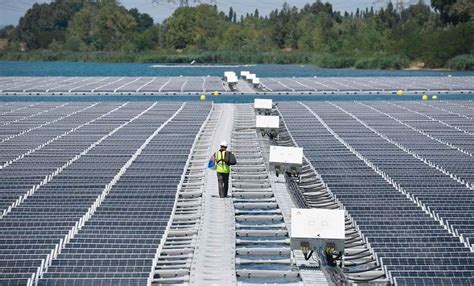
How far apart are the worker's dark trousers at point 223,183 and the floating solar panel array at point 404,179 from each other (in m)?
3.23

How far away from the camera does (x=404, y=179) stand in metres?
26.3

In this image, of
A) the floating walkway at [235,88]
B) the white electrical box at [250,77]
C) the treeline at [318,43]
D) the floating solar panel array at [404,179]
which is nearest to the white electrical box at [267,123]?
the floating solar panel array at [404,179]

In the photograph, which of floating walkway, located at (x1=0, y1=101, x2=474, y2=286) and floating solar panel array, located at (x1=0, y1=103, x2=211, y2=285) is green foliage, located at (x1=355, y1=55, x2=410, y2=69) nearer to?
floating walkway, located at (x1=0, y1=101, x2=474, y2=286)

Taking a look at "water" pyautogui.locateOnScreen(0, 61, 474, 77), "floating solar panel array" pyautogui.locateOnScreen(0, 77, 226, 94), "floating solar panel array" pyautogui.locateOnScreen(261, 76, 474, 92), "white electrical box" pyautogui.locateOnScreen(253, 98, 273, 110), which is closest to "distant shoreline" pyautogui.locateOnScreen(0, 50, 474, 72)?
"water" pyautogui.locateOnScreen(0, 61, 474, 77)

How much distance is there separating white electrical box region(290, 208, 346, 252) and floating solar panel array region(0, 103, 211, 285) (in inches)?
129

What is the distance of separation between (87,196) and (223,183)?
428 centimetres

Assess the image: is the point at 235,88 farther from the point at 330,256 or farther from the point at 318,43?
the point at 318,43

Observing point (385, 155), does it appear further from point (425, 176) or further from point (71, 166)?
point (71, 166)

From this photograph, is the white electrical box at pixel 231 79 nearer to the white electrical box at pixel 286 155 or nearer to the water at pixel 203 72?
the white electrical box at pixel 286 155

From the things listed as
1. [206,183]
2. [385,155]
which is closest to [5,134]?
[206,183]

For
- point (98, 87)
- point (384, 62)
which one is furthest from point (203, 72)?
point (98, 87)

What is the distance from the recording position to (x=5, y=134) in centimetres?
3931

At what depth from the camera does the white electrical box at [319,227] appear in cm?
1797

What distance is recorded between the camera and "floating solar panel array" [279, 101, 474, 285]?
1770 centimetres
